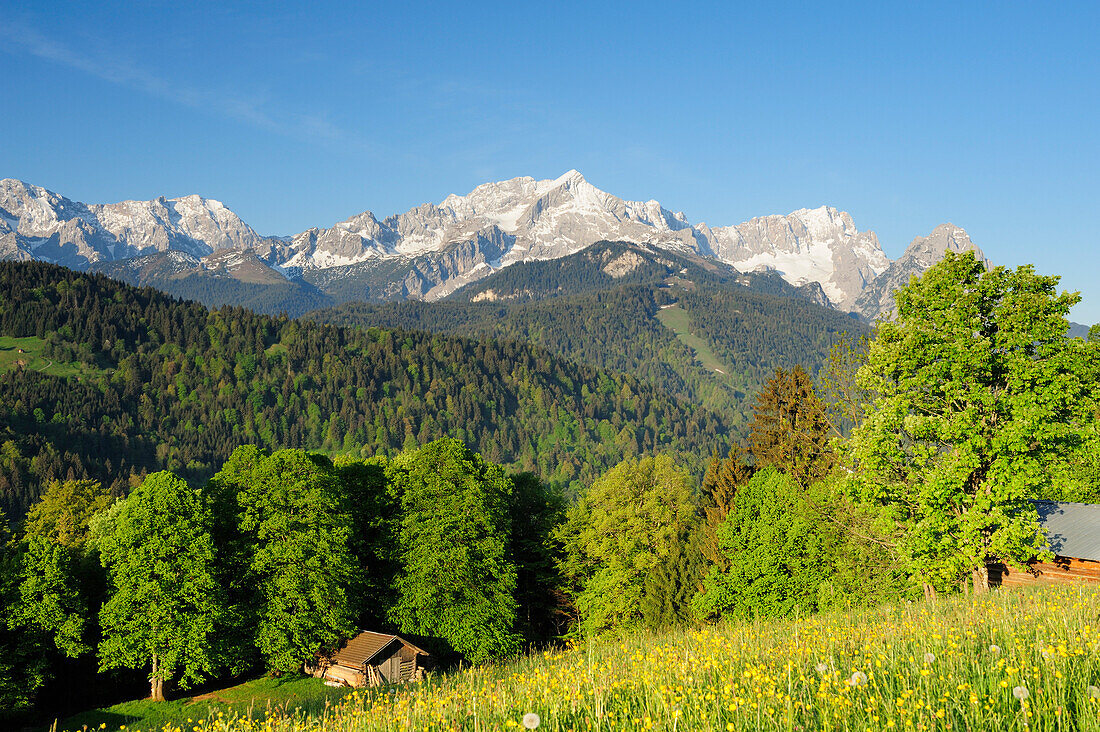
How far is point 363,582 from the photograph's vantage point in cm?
5150

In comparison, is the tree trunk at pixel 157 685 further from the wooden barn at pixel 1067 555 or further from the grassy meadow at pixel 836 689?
the wooden barn at pixel 1067 555

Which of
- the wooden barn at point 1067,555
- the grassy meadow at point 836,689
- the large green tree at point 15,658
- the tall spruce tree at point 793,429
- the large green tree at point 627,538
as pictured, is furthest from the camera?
the tall spruce tree at point 793,429

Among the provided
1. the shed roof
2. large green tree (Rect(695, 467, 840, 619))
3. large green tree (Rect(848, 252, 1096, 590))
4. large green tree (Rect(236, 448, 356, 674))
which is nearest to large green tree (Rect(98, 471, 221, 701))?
large green tree (Rect(236, 448, 356, 674))

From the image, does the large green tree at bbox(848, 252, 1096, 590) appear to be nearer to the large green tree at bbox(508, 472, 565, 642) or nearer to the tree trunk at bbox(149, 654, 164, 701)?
the large green tree at bbox(508, 472, 565, 642)

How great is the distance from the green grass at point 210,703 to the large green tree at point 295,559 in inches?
54.2

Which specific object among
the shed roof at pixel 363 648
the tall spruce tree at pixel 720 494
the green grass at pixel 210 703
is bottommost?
the green grass at pixel 210 703

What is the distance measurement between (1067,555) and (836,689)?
2957 centimetres

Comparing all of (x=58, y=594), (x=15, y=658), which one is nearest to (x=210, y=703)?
(x=15, y=658)

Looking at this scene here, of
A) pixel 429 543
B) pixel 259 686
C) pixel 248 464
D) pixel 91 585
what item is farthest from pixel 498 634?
pixel 91 585

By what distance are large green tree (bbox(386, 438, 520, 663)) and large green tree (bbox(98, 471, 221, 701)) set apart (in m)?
13.3

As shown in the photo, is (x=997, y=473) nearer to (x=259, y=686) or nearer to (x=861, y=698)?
(x=861, y=698)

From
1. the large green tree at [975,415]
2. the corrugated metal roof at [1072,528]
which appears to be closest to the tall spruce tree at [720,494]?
the corrugated metal roof at [1072,528]

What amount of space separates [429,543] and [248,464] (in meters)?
14.8

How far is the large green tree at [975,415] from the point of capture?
→ 26500mm
